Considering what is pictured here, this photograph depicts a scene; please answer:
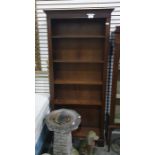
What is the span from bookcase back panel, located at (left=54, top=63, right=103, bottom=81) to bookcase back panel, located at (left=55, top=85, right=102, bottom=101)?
146mm

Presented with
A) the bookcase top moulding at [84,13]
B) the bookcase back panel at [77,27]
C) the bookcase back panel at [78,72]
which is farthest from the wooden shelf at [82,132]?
the bookcase top moulding at [84,13]

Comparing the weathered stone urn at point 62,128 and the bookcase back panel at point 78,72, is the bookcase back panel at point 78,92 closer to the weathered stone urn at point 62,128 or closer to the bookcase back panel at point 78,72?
the bookcase back panel at point 78,72

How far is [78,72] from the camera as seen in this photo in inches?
104

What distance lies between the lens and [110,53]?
2.49 metres

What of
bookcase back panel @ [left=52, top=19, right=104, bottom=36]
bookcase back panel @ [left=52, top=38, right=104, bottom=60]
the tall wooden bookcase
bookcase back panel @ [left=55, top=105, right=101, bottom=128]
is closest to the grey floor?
the tall wooden bookcase

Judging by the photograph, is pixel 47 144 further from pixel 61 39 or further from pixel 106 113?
pixel 61 39

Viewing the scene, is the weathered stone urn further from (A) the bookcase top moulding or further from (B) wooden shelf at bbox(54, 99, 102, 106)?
(A) the bookcase top moulding

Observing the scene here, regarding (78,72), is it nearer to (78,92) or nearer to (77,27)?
(78,92)

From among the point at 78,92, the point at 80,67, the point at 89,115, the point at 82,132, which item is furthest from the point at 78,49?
the point at 82,132

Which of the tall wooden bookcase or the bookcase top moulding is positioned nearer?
the bookcase top moulding

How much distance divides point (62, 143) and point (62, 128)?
0.23 meters

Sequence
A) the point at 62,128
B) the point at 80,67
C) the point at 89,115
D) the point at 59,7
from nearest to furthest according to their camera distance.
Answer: the point at 62,128, the point at 59,7, the point at 80,67, the point at 89,115

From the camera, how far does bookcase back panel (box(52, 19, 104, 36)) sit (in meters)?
2.47
